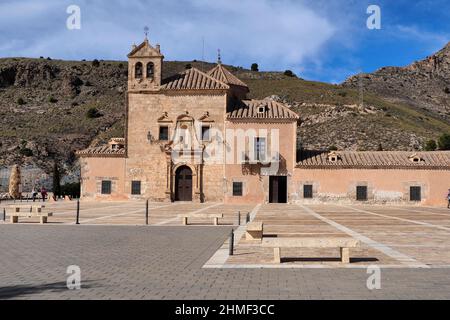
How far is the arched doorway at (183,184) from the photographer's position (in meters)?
37.4

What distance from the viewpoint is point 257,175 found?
119ft

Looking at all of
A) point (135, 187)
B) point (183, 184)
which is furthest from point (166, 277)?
point (135, 187)

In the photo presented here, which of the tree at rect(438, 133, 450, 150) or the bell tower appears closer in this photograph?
the bell tower

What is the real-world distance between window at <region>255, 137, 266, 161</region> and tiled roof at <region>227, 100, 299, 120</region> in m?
1.70

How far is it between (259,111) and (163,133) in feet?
23.5

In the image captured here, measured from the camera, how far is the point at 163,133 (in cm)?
3772

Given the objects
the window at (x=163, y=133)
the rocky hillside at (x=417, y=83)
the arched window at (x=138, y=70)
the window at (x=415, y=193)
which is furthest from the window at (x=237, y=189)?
the rocky hillside at (x=417, y=83)

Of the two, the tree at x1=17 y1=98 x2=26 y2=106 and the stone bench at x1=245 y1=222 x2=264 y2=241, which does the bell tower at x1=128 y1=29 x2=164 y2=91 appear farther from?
the tree at x1=17 y1=98 x2=26 y2=106

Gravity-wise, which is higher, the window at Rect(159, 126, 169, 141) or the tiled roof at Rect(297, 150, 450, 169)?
the window at Rect(159, 126, 169, 141)

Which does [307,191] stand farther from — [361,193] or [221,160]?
[221,160]

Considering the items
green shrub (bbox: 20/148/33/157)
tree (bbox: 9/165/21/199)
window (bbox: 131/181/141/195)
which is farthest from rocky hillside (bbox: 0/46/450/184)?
window (bbox: 131/181/141/195)

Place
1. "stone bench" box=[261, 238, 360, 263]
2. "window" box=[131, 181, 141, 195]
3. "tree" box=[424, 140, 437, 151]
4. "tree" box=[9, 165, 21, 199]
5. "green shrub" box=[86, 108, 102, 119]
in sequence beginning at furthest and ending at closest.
→ "green shrub" box=[86, 108, 102, 119], "tree" box=[424, 140, 437, 151], "tree" box=[9, 165, 21, 199], "window" box=[131, 181, 141, 195], "stone bench" box=[261, 238, 360, 263]

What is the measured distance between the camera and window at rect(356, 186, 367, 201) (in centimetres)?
3591

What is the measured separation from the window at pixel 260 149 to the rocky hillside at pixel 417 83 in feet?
233
